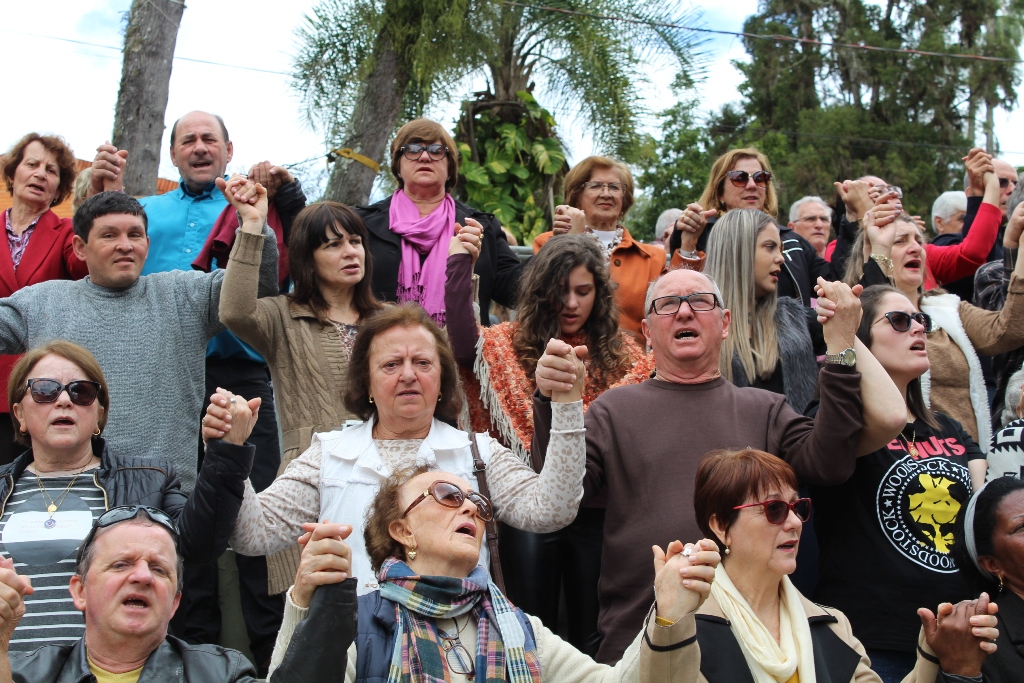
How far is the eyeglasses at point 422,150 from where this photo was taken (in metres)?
5.25

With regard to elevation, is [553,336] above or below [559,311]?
below

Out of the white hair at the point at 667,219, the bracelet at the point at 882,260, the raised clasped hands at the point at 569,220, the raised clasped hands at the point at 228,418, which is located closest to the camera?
the raised clasped hands at the point at 228,418

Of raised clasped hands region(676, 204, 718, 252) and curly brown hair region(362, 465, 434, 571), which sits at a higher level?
raised clasped hands region(676, 204, 718, 252)

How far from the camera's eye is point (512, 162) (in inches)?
348

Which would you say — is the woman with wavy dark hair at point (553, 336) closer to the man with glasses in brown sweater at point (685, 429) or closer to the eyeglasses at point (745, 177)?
the man with glasses in brown sweater at point (685, 429)

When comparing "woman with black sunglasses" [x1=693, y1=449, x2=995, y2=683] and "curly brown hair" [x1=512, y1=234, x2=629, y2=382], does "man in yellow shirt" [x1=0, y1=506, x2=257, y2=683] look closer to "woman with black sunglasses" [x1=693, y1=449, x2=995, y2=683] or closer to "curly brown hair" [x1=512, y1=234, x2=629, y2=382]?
"woman with black sunglasses" [x1=693, y1=449, x2=995, y2=683]

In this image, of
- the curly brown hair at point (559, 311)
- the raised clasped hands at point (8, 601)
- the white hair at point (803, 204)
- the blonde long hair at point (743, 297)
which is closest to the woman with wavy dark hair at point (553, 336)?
the curly brown hair at point (559, 311)

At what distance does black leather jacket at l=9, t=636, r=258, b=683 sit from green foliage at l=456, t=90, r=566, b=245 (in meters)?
6.03

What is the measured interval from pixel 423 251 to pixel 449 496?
7.36ft

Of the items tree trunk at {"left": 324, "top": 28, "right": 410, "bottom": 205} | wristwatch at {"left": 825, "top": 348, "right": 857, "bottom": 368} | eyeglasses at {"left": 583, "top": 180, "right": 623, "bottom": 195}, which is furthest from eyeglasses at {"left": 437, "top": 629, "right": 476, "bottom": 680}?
tree trunk at {"left": 324, "top": 28, "right": 410, "bottom": 205}

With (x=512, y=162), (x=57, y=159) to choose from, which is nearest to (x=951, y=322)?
(x=57, y=159)

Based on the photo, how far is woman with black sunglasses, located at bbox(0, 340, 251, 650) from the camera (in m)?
3.21

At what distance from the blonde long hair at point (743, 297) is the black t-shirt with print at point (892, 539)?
26.5 inches

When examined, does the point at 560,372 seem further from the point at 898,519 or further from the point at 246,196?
the point at 246,196
